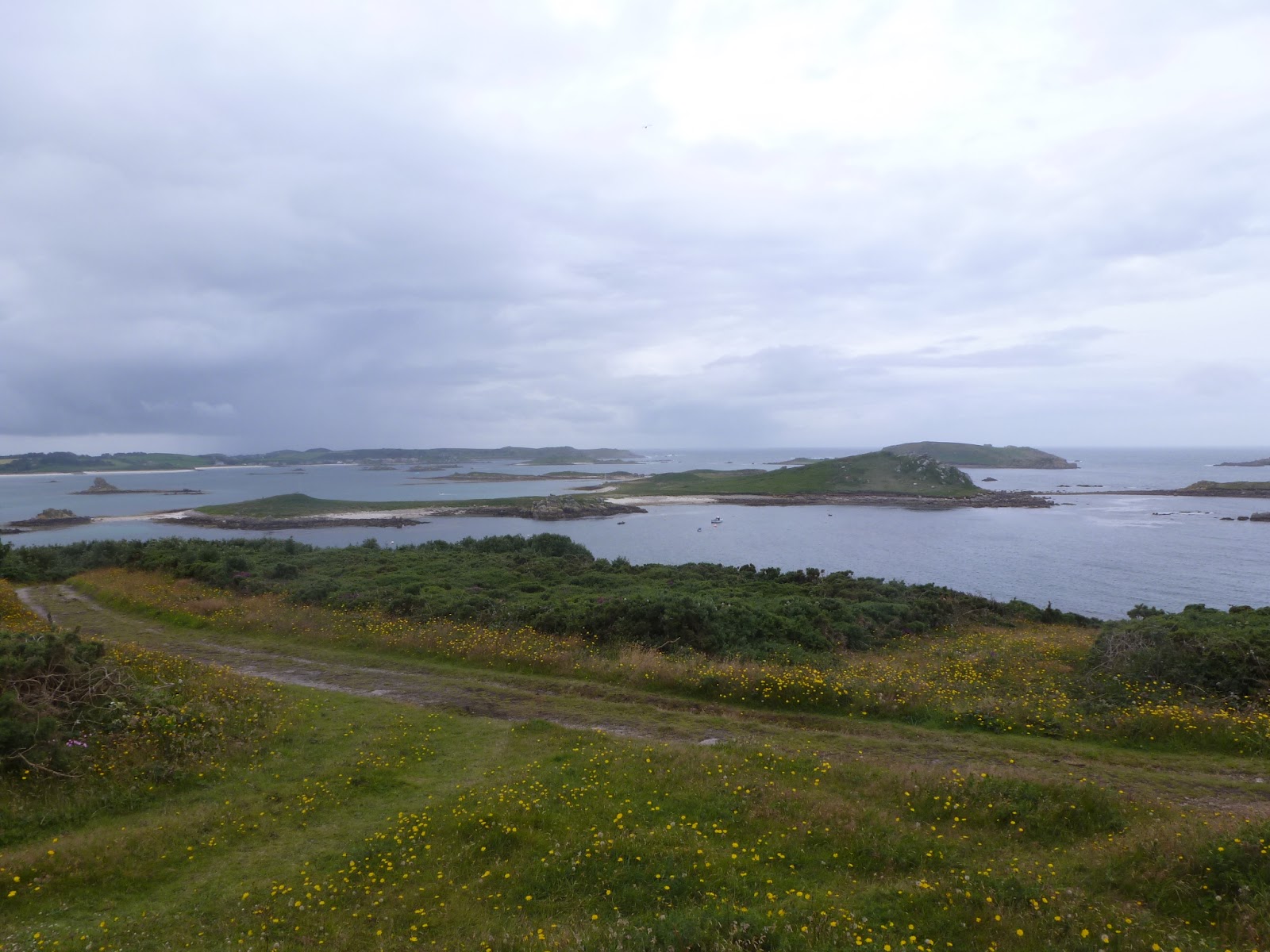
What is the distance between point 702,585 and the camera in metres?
30.8

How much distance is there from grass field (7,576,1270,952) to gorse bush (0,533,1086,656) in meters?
6.71

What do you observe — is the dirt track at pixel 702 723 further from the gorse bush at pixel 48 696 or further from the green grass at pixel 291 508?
the green grass at pixel 291 508

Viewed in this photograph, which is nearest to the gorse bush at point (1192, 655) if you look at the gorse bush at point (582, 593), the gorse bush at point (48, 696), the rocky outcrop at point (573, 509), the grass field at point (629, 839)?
the grass field at point (629, 839)

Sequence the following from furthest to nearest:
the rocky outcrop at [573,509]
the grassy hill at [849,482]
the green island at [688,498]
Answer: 1. the grassy hill at [849,482]
2. the rocky outcrop at [573,509]
3. the green island at [688,498]

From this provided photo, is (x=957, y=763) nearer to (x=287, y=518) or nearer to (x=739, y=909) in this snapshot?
(x=739, y=909)

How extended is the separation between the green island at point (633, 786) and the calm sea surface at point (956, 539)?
1095 inches

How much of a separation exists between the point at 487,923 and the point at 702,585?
24.7 metres

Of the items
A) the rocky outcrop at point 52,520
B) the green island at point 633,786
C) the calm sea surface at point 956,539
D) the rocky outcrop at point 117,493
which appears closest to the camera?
the green island at point 633,786

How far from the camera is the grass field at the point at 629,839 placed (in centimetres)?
627

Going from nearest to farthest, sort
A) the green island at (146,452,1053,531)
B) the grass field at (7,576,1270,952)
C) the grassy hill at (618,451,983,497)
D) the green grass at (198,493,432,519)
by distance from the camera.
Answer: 1. the grass field at (7,576,1270,952)
2. the green island at (146,452,1053,531)
3. the green grass at (198,493,432,519)
4. the grassy hill at (618,451,983,497)

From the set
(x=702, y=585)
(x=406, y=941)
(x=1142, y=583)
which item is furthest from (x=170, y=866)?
(x=1142, y=583)

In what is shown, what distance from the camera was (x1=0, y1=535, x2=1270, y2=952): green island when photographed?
255 inches

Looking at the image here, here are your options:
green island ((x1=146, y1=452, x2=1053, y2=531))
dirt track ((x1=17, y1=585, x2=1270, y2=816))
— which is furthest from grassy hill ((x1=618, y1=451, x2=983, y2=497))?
dirt track ((x1=17, y1=585, x2=1270, y2=816))

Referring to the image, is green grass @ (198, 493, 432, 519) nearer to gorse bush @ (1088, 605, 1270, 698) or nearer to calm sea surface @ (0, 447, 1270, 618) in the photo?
calm sea surface @ (0, 447, 1270, 618)
